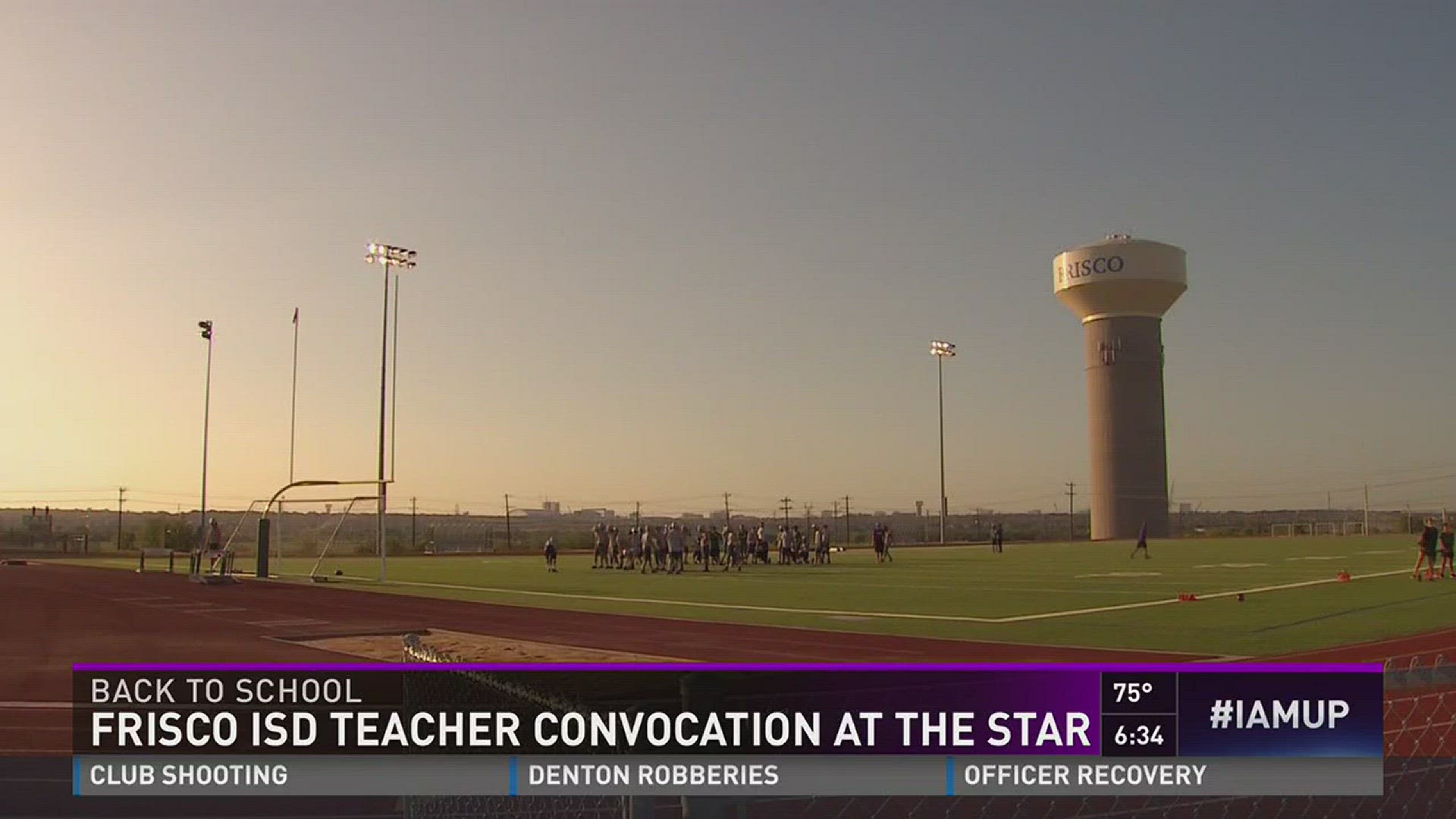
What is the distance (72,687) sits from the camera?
1420 cm

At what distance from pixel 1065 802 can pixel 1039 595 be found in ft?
66.1

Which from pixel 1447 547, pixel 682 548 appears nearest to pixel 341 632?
pixel 682 548

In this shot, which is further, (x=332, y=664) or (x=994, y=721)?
(x=332, y=664)

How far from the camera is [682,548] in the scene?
4094cm

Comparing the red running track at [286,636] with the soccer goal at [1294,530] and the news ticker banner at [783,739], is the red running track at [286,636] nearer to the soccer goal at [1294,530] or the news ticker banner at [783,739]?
the news ticker banner at [783,739]

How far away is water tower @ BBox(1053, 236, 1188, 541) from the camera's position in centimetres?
9919

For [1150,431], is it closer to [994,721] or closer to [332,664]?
[332,664]

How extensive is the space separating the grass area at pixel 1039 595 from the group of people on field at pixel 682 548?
1.06m

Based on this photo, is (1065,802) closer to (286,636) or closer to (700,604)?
(286,636)

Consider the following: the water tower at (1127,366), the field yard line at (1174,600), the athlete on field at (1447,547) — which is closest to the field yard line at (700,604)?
the field yard line at (1174,600)

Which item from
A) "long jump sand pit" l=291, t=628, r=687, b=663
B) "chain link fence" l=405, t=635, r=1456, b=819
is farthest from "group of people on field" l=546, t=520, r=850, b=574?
"chain link fence" l=405, t=635, r=1456, b=819

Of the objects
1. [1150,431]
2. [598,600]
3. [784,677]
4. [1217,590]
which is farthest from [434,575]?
[1150,431]

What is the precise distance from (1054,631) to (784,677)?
15476 mm

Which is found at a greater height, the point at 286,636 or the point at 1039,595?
the point at 1039,595
